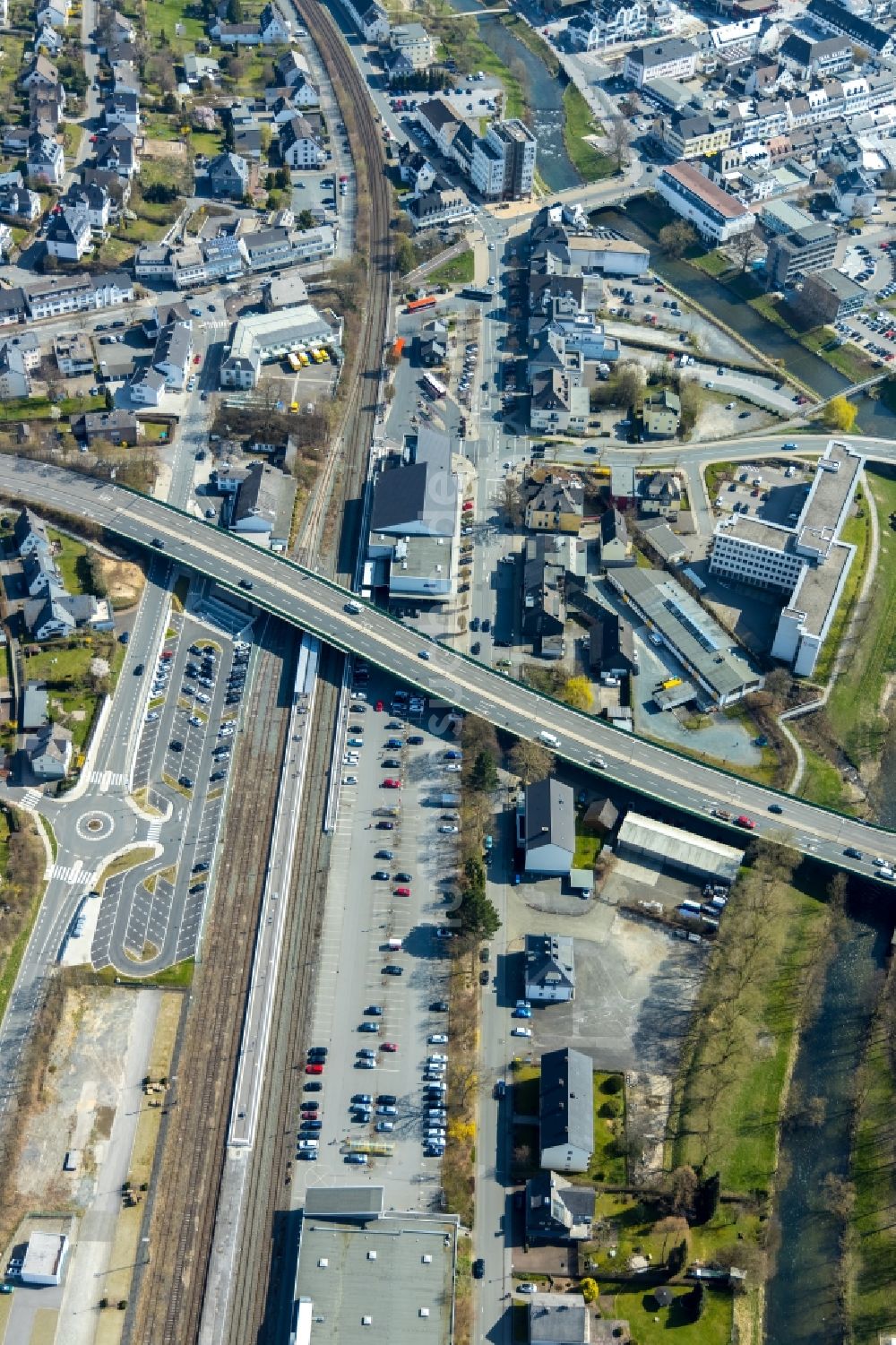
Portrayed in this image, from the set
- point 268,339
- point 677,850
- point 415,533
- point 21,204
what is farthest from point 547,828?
point 21,204

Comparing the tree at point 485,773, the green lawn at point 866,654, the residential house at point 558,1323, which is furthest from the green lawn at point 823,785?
the residential house at point 558,1323

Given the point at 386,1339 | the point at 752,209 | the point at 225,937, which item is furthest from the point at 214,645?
the point at 752,209

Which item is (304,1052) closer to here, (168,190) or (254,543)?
(254,543)

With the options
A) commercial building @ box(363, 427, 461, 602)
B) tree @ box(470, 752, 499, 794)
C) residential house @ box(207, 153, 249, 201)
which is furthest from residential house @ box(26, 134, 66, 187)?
tree @ box(470, 752, 499, 794)

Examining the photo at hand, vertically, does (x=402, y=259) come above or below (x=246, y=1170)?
above

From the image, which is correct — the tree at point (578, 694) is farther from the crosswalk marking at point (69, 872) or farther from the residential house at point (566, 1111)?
the crosswalk marking at point (69, 872)

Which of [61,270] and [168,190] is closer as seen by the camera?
[61,270]

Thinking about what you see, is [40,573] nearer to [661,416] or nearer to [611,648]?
[611,648]
